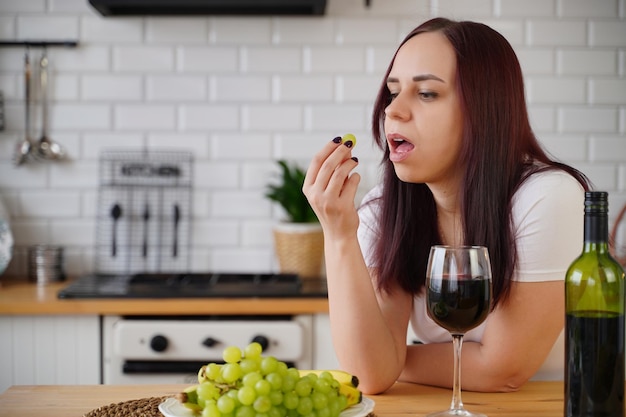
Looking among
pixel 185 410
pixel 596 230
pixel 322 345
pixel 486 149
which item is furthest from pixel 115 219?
pixel 596 230

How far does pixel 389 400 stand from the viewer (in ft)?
4.43

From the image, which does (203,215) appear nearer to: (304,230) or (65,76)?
(304,230)

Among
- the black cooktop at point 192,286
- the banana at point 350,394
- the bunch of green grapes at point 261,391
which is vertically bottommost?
the black cooktop at point 192,286

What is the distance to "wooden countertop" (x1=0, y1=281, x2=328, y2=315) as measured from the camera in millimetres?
2602

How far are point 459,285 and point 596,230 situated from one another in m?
0.22

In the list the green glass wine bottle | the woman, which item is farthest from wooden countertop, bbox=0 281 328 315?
the green glass wine bottle

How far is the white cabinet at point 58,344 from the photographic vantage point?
2631mm

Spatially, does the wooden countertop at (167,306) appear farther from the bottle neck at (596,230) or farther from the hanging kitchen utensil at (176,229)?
the bottle neck at (596,230)

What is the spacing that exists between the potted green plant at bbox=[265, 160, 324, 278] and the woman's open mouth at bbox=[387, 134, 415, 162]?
1.40 metres

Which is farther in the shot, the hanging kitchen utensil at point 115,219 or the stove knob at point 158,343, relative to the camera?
the hanging kitchen utensil at point 115,219

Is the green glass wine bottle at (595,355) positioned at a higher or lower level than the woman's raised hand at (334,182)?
lower

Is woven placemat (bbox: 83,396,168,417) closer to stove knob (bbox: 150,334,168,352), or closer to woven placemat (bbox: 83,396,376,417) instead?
woven placemat (bbox: 83,396,376,417)

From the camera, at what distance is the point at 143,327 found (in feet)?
8.50

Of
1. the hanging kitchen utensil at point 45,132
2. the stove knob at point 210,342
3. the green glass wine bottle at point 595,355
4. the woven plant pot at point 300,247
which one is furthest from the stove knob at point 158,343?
the green glass wine bottle at point 595,355
